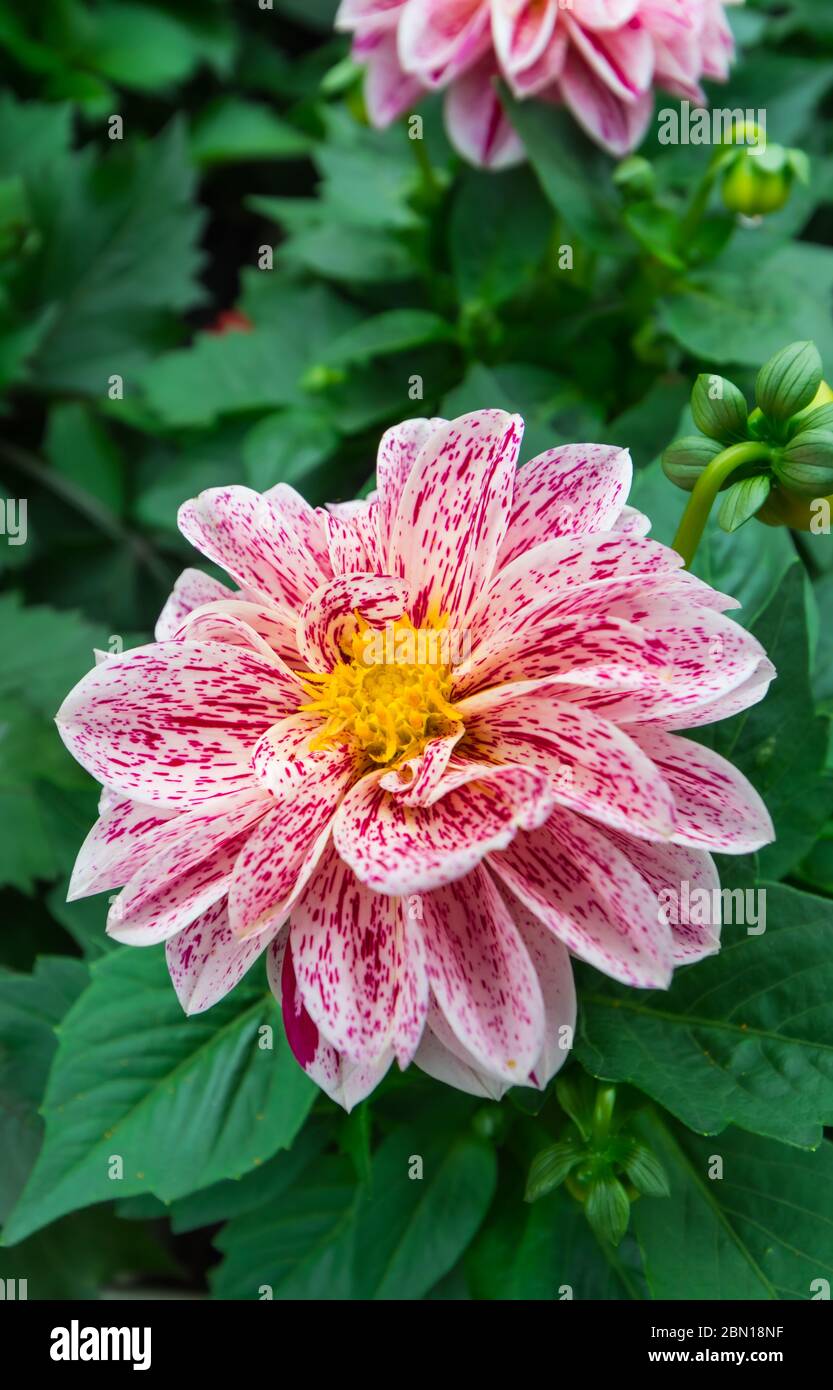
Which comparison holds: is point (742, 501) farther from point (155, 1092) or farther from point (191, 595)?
point (155, 1092)

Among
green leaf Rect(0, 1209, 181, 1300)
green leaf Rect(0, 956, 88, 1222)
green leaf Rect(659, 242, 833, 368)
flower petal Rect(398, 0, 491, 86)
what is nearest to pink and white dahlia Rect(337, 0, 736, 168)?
flower petal Rect(398, 0, 491, 86)

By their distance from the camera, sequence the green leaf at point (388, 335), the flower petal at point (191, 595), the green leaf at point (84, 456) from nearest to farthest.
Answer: the flower petal at point (191, 595) → the green leaf at point (388, 335) → the green leaf at point (84, 456)

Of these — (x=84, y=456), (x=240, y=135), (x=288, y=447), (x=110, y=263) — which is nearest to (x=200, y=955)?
(x=288, y=447)

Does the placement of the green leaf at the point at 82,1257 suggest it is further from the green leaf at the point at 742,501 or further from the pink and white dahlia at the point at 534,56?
the pink and white dahlia at the point at 534,56

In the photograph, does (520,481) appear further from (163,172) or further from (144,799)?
(163,172)

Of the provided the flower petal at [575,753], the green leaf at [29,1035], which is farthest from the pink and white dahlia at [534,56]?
the green leaf at [29,1035]

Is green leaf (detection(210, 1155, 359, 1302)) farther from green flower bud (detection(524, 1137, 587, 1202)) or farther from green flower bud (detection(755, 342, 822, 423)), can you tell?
green flower bud (detection(755, 342, 822, 423))
